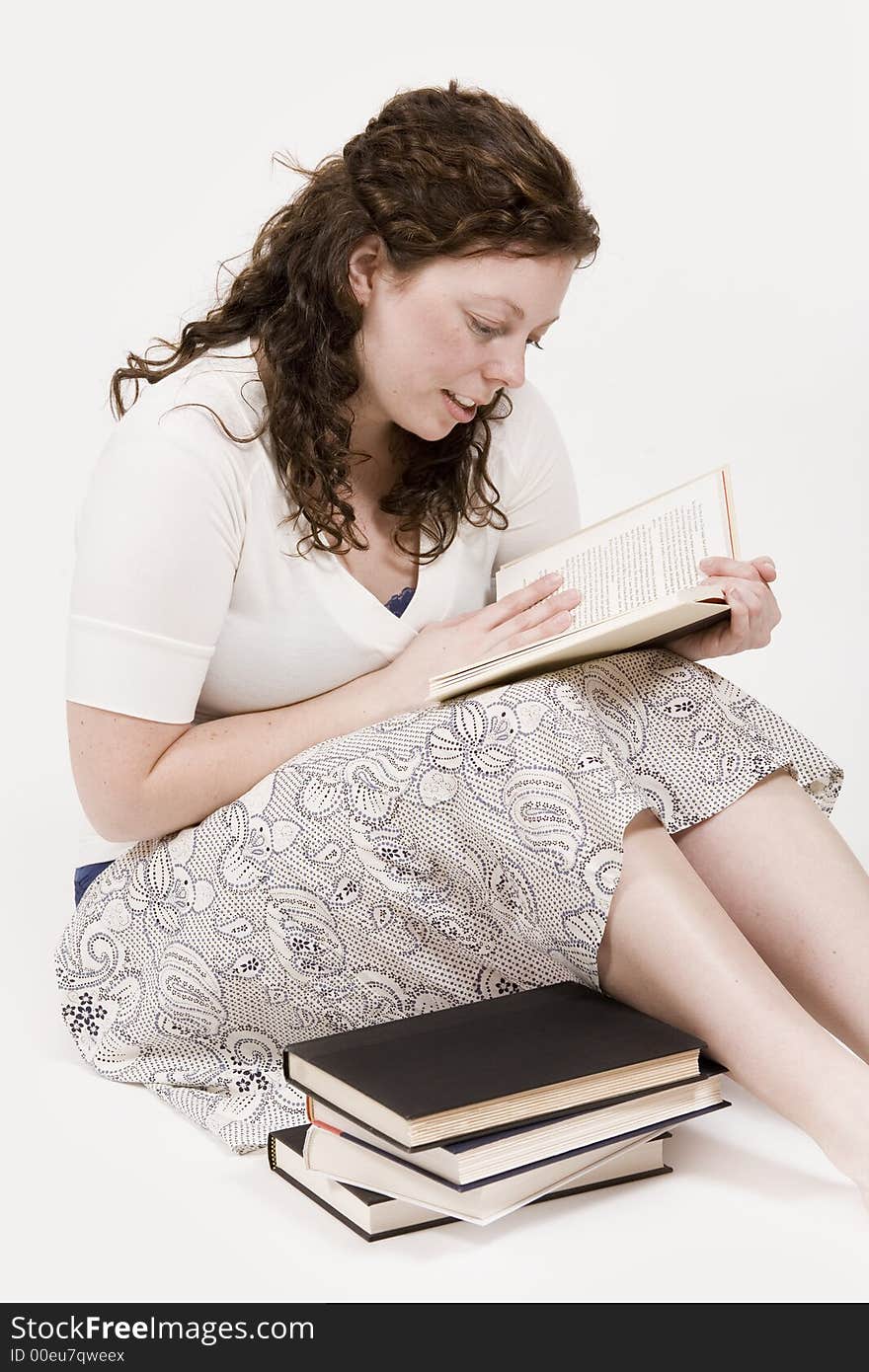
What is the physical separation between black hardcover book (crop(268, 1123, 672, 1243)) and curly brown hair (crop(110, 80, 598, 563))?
74 centimetres

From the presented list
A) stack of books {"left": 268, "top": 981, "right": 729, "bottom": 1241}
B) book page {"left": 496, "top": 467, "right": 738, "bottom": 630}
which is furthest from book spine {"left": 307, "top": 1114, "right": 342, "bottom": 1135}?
book page {"left": 496, "top": 467, "right": 738, "bottom": 630}

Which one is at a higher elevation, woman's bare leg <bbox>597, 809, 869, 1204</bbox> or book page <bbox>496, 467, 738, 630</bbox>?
book page <bbox>496, 467, 738, 630</bbox>

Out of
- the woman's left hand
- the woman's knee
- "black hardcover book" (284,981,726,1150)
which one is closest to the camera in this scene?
"black hardcover book" (284,981,726,1150)

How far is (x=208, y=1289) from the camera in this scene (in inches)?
58.3

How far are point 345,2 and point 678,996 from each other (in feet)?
8.04

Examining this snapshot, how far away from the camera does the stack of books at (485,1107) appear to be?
1.47 m

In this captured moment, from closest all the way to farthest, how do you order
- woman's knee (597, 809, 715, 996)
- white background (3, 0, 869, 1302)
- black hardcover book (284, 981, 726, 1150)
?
1. black hardcover book (284, 981, 726, 1150)
2. woman's knee (597, 809, 715, 996)
3. white background (3, 0, 869, 1302)

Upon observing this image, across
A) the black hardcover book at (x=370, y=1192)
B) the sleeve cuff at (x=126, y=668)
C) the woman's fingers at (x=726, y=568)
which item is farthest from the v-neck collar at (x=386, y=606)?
the black hardcover book at (x=370, y=1192)

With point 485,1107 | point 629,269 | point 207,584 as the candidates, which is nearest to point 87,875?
point 207,584

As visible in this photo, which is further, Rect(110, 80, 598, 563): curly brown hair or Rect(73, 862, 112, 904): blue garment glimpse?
Rect(73, 862, 112, 904): blue garment glimpse

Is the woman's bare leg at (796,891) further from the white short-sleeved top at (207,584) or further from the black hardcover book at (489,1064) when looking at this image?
the white short-sleeved top at (207,584)

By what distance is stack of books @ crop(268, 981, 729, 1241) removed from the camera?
57.9 inches

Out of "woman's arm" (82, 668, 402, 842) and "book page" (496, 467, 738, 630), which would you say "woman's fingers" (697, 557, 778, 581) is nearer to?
"book page" (496, 467, 738, 630)
